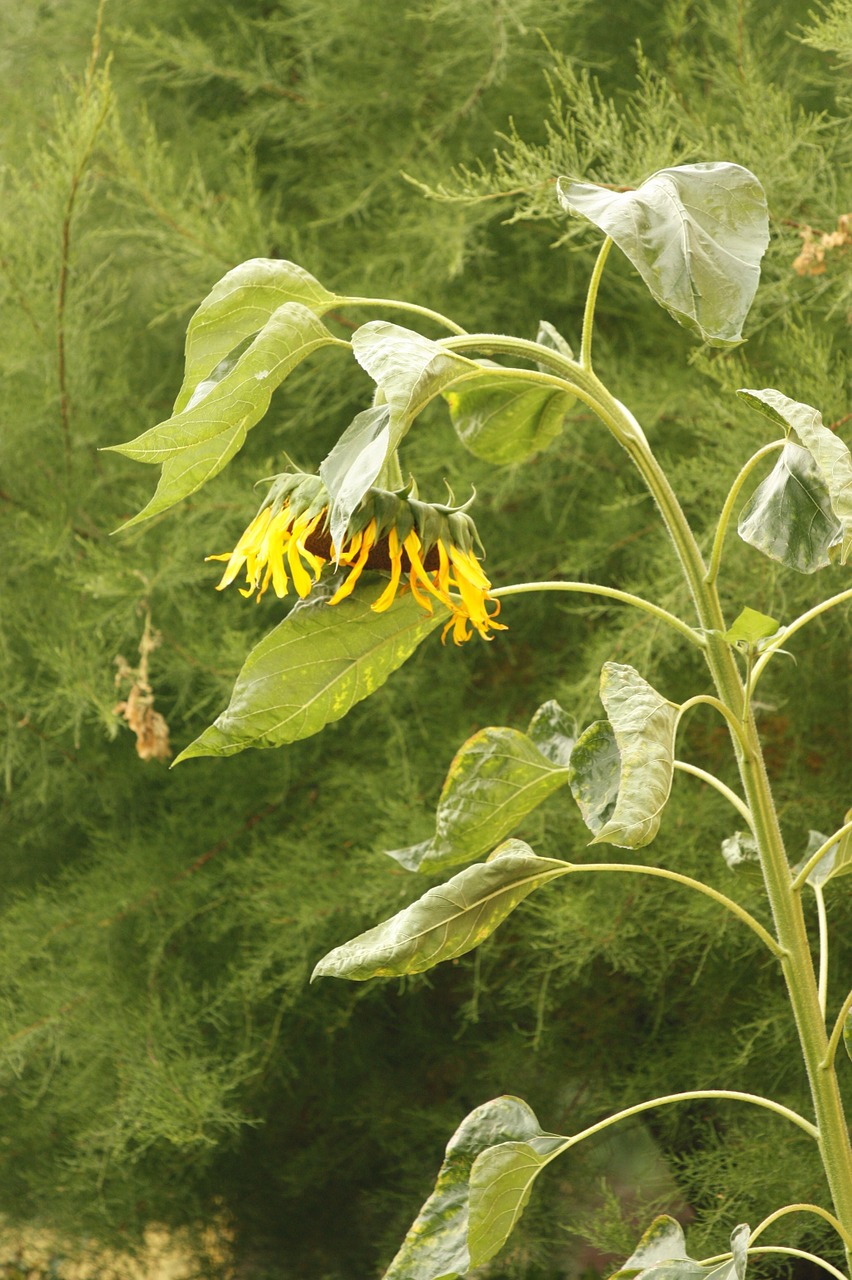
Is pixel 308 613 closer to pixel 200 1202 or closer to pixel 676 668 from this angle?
pixel 676 668

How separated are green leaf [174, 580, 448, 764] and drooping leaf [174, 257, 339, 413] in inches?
3.5

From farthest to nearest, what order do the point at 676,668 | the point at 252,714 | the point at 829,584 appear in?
the point at 676,668 < the point at 829,584 < the point at 252,714

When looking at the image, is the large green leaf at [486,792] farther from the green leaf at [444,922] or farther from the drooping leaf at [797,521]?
the drooping leaf at [797,521]

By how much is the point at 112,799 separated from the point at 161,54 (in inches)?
29.3

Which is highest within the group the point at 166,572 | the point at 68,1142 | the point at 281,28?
the point at 281,28

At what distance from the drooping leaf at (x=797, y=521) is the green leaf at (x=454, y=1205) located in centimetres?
26

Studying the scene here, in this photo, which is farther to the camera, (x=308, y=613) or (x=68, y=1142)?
(x=68, y=1142)

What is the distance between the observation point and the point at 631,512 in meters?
1.09

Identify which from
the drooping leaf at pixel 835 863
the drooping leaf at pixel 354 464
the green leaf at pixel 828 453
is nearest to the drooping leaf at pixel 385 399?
the drooping leaf at pixel 354 464

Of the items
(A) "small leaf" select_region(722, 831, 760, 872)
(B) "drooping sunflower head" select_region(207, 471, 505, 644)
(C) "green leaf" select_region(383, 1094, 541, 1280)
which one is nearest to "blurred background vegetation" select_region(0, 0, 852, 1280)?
(A) "small leaf" select_region(722, 831, 760, 872)

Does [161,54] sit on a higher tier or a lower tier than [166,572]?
higher

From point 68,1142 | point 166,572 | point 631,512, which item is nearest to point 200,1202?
point 68,1142

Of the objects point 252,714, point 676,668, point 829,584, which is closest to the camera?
point 252,714

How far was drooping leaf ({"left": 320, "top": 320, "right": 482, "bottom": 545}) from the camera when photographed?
0.94 ft
